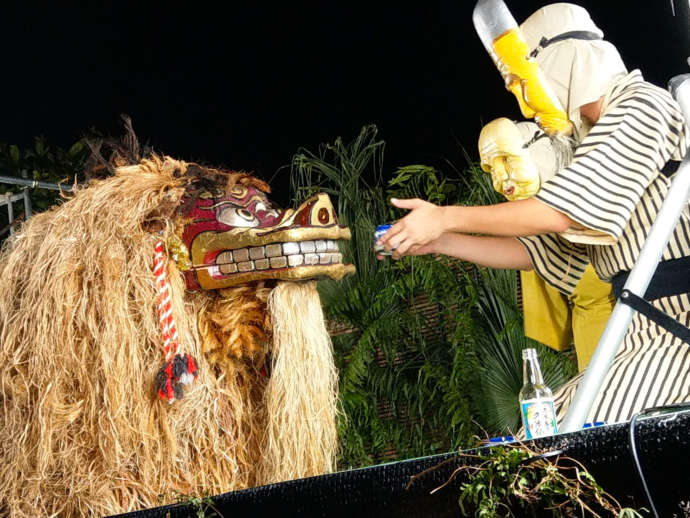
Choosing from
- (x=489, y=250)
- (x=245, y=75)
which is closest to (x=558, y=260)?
(x=489, y=250)

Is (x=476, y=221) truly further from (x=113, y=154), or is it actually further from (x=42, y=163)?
(x=42, y=163)

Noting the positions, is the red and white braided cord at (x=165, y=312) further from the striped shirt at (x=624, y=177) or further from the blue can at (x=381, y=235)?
Answer: the striped shirt at (x=624, y=177)

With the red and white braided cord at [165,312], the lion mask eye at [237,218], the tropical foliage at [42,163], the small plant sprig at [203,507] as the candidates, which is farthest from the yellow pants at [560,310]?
the tropical foliage at [42,163]

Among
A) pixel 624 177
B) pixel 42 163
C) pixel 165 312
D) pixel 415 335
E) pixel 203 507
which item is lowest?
pixel 203 507

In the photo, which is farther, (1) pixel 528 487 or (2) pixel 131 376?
(2) pixel 131 376

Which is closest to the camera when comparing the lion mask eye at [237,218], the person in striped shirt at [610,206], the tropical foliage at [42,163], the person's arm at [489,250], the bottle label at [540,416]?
the bottle label at [540,416]

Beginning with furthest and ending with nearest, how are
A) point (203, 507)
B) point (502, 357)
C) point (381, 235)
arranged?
point (502, 357), point (381, 235), point (203, 507)

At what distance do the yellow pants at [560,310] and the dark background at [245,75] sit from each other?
125cm

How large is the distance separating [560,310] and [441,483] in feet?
4.36

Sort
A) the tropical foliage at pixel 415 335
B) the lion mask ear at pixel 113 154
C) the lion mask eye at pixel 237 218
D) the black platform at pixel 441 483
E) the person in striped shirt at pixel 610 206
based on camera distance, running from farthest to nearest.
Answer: the tropical foliage at pixel 415 335, the lion mask ear at pixel 113 154, the lion mask eye at pixel 237 218, the person in striped shirt at pixel 610 206, the black platform at pixel 441 483

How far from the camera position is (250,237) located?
5.09ft

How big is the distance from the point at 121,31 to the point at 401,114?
1213 mm

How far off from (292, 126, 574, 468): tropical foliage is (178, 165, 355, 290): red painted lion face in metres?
1.85

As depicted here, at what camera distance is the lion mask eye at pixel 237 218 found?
1.60m
